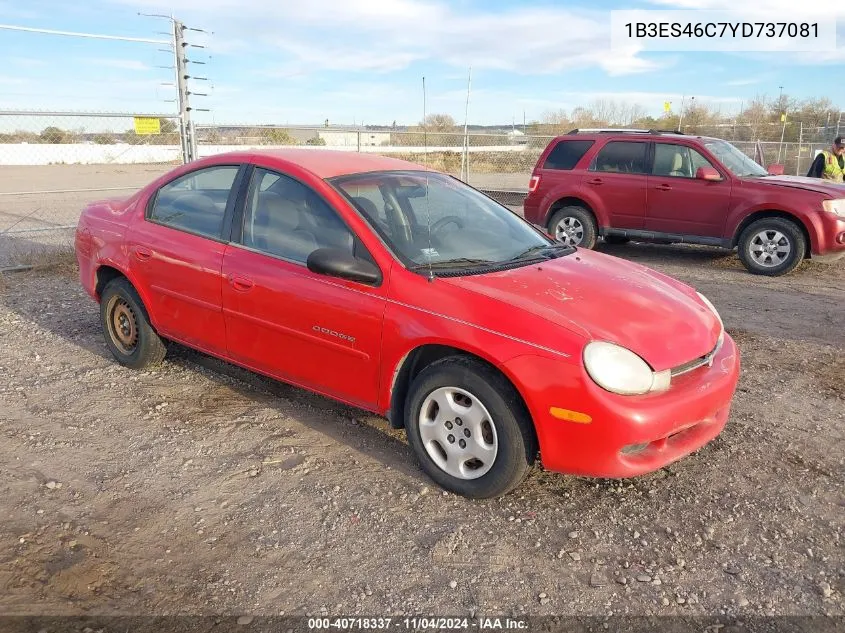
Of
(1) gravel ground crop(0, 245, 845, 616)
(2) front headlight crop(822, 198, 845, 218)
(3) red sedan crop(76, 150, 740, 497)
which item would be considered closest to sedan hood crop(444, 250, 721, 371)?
(3) red sedan crop(76, 150, 740, 497)

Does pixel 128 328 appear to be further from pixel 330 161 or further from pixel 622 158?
pixel 622 158

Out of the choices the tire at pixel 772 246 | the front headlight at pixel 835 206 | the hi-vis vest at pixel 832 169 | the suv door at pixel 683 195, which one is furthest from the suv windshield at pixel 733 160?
the hi-vis vest at pixel 832 169

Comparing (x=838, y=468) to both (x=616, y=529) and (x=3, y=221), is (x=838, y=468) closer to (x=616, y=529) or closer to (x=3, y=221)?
(x=616, y=529)

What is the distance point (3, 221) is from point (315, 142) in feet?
24.5

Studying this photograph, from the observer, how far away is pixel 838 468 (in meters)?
3.74

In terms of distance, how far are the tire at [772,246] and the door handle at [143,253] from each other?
7264mm

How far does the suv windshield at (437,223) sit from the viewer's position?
376 centimetres

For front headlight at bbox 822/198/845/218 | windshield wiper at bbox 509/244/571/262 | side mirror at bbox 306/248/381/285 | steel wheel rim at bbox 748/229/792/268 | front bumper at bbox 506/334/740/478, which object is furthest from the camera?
steel wheel rim at bbox 748/229/792/268

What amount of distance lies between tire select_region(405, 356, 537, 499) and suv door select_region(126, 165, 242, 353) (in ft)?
5.11

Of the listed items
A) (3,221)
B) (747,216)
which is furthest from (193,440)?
(3,221)

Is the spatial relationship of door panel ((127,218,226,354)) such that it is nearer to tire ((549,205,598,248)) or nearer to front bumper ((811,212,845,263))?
tire ((549,205,598,248))

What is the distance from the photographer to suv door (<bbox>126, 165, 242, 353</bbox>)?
170 inches

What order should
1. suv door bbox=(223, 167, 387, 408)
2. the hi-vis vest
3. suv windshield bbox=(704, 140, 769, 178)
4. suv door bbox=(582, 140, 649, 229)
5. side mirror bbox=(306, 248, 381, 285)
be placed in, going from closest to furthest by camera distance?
side mirror bbox=(306, 248, 381, 285)
suv door bbox=(223, 167, 387, 408)
suv windshield bbox=(704, 140, 769, 178)
suv door bbox=(582, 140, 649, 229)
the hi-vis vest

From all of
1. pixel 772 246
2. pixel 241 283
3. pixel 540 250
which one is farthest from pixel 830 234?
pixel 241 283
